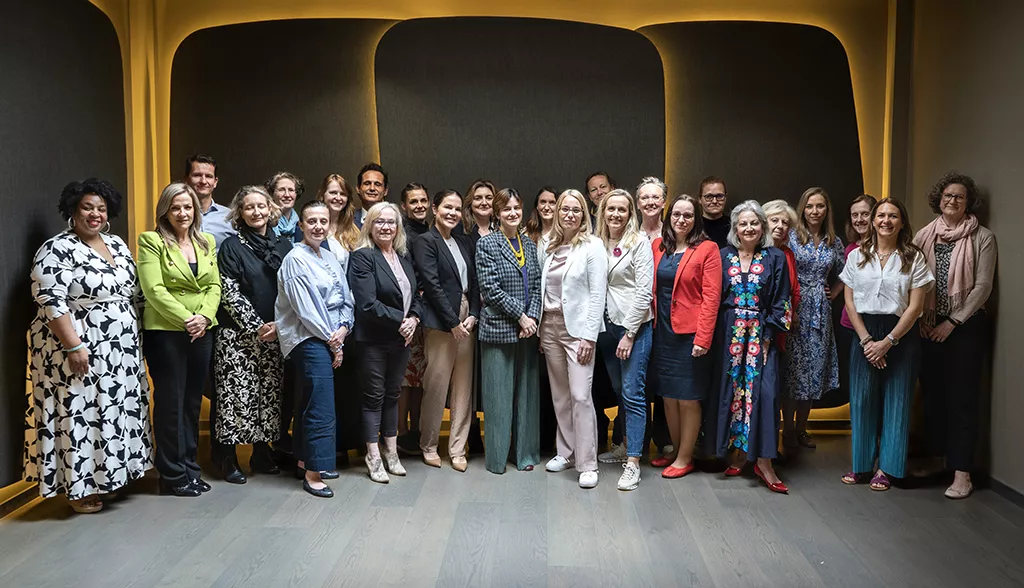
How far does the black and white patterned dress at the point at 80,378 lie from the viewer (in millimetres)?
3836

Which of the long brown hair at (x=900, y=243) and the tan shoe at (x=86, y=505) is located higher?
the long brown hair at (x=900, y=243)

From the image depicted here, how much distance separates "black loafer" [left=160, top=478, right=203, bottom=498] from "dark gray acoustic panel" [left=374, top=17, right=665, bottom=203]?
2500 mm

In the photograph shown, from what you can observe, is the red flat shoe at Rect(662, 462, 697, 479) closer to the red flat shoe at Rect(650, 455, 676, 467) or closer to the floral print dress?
the red flat shoe at Rect(650, 455, 676, 467)

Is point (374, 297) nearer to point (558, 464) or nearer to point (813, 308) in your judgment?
point (558, 464)

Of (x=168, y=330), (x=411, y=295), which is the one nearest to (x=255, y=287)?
(x=168, y=330)

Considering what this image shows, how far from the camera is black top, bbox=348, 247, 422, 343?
4379 mm

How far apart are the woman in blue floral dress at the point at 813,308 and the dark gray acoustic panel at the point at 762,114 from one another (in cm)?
88

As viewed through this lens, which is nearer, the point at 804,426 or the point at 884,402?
the point at 884,402

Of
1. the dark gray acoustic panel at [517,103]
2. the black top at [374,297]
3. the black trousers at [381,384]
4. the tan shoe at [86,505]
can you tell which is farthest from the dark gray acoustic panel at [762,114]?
the tan shoe at [86,505]

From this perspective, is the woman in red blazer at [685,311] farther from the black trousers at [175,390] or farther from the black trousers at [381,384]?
the black trousers at [175,390]

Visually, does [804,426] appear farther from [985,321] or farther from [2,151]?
[2,151]

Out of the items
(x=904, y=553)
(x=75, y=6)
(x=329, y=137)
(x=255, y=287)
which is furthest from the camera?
(x=329, y=137)

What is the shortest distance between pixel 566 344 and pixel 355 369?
1238 mm

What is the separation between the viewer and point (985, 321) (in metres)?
4.45
